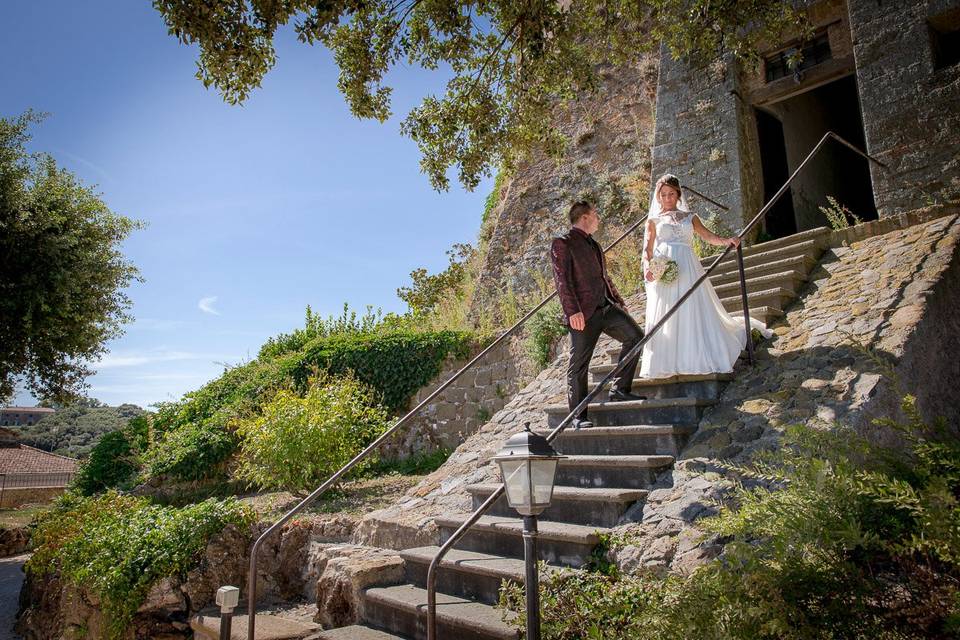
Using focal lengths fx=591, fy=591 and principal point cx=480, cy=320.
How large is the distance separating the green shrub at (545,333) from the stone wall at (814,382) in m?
2.08

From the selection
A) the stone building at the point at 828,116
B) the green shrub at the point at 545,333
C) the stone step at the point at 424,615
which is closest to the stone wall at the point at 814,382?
the stone step at the point at 424,615

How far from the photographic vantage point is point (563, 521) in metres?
3.99

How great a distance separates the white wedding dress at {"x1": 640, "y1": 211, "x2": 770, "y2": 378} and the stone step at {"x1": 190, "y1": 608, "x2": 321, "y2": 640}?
11.0ft

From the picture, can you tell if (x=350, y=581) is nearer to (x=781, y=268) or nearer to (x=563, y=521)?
(x=563, y=521)

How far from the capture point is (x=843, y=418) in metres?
3.57

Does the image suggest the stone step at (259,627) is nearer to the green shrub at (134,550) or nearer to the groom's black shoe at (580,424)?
the green shrub at (134,550)

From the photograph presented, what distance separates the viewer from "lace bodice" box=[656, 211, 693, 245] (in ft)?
17.1

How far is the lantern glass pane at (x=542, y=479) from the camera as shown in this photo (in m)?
2.61

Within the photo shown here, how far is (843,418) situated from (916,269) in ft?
7.71

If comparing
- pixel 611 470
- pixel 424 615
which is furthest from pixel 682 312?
pixel 424 615

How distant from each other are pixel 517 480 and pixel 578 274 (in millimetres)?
2490

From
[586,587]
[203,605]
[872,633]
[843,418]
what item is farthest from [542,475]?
[203,605]

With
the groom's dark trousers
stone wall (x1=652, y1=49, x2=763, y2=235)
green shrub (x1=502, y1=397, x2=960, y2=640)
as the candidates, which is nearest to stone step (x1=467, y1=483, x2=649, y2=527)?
green shrub (x1=502, y1=397, x2=960, y2=640)

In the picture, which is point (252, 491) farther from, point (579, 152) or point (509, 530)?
point (579, 152)
